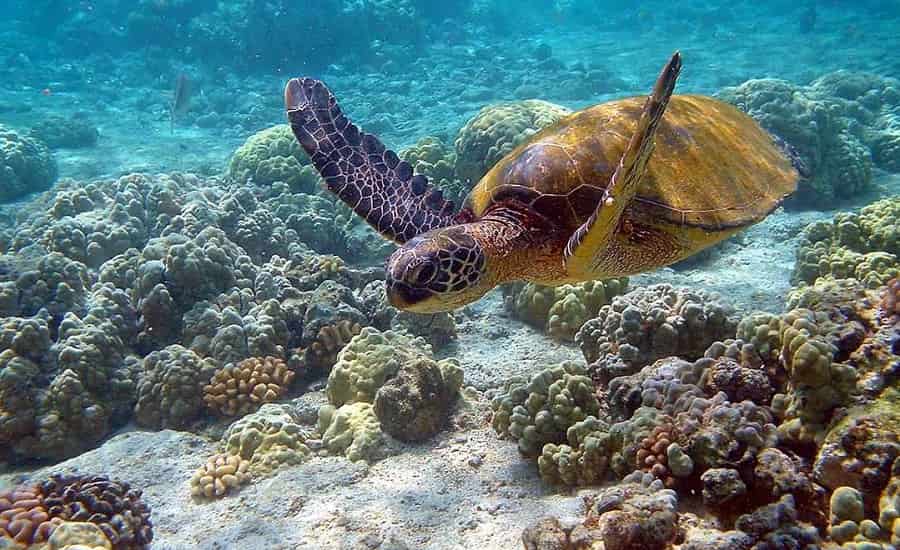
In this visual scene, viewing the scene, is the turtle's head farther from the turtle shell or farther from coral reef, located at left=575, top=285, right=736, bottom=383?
coral reef, located at left=575, top=285, right=736, bottom=383

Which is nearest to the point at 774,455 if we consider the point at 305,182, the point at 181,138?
the point at 305,182

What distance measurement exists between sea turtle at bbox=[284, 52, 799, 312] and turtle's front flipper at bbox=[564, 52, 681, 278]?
0.01 metres

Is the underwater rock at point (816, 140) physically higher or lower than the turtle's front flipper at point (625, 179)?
higher

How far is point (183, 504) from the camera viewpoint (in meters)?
3.79

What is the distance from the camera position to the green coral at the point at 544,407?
356cm

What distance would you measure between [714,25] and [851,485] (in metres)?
31.6

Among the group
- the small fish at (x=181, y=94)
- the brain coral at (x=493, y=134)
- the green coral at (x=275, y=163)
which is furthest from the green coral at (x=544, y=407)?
the small fish at (x=181, y=94)

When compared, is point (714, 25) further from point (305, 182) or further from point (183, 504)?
point (183, 504)

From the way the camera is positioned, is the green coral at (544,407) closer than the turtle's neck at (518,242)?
No

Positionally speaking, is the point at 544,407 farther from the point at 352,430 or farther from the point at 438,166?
the point at 438,166

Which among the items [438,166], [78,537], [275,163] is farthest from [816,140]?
[78,537]

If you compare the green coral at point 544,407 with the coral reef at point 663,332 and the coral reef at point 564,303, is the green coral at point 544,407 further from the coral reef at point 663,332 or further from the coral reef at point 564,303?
the coral reef at point 564,303

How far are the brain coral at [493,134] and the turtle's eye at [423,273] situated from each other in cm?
494

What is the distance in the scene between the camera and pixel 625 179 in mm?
2449
